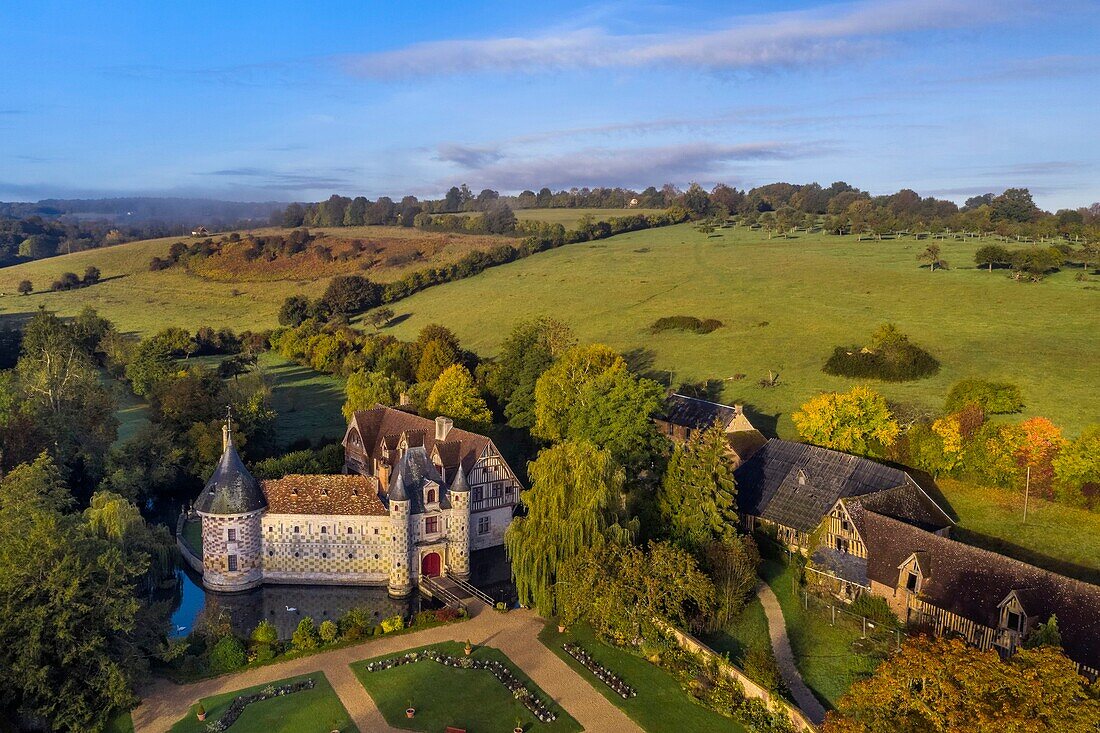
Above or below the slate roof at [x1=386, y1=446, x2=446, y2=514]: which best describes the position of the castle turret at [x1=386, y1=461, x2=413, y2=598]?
below

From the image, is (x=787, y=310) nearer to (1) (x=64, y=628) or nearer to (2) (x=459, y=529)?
(2) (x=459, y=529)

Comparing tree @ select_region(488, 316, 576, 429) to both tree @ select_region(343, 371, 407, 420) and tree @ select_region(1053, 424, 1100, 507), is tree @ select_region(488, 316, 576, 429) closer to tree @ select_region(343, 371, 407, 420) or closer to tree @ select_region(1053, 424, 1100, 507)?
tree @ select_region(343, 371, 407, 420)

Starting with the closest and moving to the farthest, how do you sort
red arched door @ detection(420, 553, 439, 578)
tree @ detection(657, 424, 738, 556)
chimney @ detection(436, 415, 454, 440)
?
tree @ detection(657, 424, 738, 556), red arched door @ detection(420, 553, 439, 578), chimney @ detection(436, 415, 454, 440)

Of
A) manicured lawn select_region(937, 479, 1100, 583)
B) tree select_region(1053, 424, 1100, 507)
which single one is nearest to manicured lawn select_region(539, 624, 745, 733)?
manicured lawn select_region(937, 479, 1100, 583)

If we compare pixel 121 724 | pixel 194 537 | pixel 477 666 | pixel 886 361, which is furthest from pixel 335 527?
pixel 886 361

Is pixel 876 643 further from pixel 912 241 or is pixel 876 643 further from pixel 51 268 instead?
pixel 51 268

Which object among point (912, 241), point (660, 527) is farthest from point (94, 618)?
point (912, 241)
